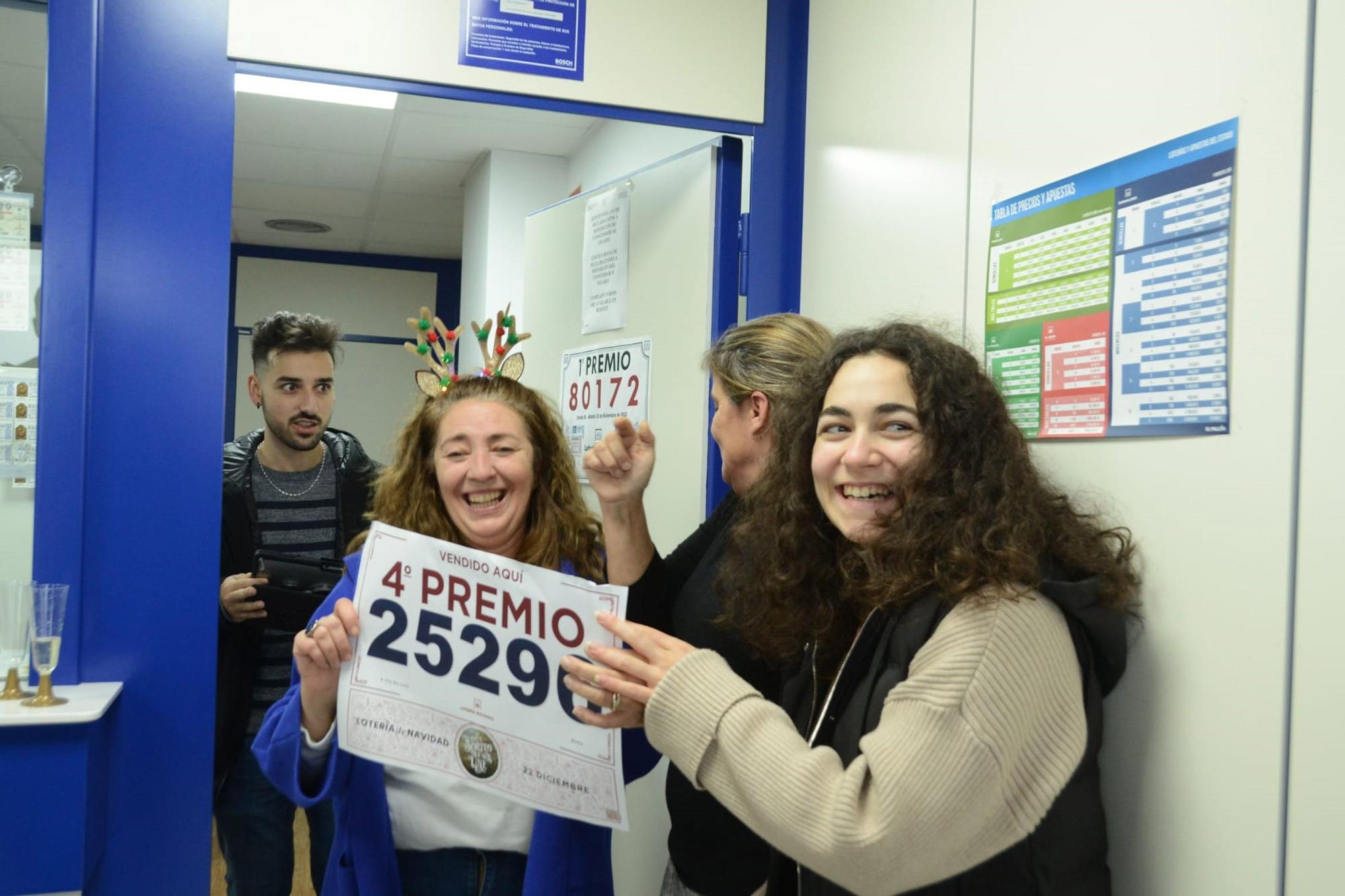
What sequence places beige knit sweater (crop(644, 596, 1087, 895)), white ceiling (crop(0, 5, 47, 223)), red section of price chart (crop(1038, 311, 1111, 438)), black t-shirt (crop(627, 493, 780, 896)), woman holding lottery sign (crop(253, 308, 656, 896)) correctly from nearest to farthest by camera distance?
1. beige knit sweater (crop(644, 596, 1087, 895))
2. red section of price chart (crop(1038, 311, 1111, 438))
3. woman holding lottery sign (crop(253, 308, 656, 896))
4. black t-shirt (crop(627, 493, 780, 896))
5. white ceiling (crop(0, 5, 47, 223))

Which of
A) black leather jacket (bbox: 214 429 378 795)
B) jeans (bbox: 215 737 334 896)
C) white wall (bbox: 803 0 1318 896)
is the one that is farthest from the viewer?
jeans (bbox: 215 737 334 896)

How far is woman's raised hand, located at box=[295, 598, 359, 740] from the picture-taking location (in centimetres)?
141

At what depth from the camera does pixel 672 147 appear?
9.12 ft

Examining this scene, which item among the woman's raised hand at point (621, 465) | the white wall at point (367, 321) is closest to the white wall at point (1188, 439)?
the woman's raised hand at point (621, 465)

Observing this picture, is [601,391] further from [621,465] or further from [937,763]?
Result: [937,763]

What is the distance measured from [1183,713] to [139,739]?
71.2 inches

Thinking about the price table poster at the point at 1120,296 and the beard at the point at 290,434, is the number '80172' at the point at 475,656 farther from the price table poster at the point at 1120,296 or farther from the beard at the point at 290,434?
the beard at the point at 290,434

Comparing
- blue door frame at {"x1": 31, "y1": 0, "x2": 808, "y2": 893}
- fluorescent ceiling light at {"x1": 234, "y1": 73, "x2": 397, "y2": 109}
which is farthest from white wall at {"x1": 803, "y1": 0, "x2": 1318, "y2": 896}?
blue door frame at {"x1": 31, "y1": 0, "x2": 808, "y2": 893}

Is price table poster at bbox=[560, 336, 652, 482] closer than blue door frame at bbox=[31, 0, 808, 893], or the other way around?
blue door frame at bbox=[31, 0, 808, 893]

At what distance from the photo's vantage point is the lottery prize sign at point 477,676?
1394mm

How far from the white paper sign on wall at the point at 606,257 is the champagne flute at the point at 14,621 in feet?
4.83

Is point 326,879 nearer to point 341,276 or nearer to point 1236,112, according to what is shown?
point 1236,112

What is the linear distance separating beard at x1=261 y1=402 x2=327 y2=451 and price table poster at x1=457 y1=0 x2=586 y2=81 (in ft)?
3.09

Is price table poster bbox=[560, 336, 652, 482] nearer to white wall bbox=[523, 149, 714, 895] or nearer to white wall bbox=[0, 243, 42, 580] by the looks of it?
white wall bbox=[523, 149, 714, 895]
